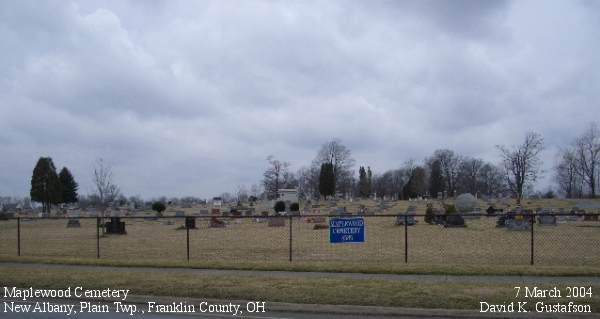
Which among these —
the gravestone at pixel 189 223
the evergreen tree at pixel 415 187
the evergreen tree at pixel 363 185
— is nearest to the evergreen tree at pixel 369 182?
the evergreen tree at pixel 363 185

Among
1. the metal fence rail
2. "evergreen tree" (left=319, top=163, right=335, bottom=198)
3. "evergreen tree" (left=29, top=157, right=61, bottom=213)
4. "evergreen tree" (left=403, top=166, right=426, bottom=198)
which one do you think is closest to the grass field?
the metal fence rail

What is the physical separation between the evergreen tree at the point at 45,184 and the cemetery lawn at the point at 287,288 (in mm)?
62390

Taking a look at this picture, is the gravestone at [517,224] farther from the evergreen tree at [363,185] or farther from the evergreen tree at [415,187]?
the evergreen tree at [363,185]

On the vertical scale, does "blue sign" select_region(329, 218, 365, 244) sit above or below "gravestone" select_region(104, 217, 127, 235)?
above

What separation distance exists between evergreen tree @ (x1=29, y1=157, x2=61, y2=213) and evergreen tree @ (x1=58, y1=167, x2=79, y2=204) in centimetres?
1166

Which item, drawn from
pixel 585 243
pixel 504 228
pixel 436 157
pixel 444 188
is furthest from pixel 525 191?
pixel 585 243

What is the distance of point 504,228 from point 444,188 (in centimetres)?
7860

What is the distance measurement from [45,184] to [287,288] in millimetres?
67708

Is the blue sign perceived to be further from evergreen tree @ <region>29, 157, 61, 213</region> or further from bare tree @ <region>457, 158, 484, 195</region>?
bare tree @ <region>457, 158, 484, 195</region>

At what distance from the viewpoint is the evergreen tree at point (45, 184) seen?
69.8m

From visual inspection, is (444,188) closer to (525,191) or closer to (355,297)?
(525,191)

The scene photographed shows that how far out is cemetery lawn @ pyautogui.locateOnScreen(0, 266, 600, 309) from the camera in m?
9.37

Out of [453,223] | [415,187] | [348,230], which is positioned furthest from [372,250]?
[415,187]

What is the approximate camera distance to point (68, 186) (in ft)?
280
